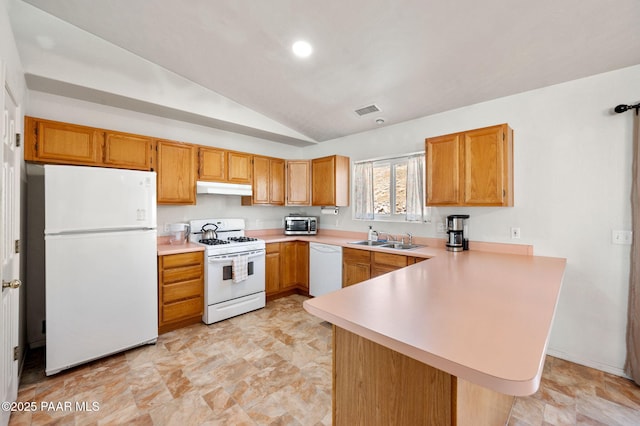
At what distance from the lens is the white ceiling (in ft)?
6.18

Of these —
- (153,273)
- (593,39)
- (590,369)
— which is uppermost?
(593,39)

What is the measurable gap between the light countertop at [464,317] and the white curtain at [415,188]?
5.22ft

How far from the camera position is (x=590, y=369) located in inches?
91.7

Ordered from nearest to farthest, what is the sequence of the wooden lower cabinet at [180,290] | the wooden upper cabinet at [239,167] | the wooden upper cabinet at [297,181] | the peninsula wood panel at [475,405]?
the peninsula wood panel at [475,405], the wooden lower cabinet at [180,290], the wooden upper cabinet at [239,167], the wooden upper cabinet at [297,181]

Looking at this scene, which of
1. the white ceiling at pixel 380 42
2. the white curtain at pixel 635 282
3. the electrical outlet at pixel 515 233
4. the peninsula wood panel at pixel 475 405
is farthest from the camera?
the electrical outlet at pixel 515 233

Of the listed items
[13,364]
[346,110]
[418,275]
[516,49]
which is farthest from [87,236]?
[516,49]

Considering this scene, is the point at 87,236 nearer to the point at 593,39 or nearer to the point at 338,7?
the point at 338,7

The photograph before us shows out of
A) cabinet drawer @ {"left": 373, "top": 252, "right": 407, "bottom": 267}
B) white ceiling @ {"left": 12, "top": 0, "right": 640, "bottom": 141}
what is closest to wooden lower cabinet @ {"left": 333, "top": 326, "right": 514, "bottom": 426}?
cabinet drawer @ {"left": 373, "top": 252, "right": 407, "bottom": 267}

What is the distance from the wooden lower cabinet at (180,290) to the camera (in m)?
2.91

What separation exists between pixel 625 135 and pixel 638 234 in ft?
2.64

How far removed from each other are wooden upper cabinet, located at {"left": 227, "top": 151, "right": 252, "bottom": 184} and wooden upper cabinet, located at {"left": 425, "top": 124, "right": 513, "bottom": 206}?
2.45 meters

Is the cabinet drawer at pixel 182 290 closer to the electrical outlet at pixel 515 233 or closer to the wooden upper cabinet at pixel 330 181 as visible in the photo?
the wooden upper cabinet at pixel 330 181

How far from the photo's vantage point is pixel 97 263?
2.39 metres

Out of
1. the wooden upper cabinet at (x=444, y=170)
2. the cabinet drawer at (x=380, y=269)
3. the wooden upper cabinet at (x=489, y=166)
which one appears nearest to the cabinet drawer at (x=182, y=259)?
the cabinet drawer at (x=380, y=269)
